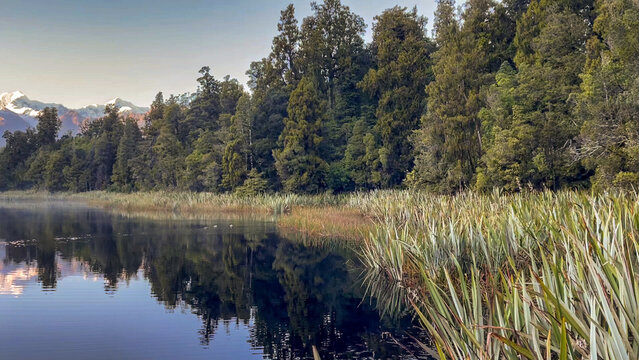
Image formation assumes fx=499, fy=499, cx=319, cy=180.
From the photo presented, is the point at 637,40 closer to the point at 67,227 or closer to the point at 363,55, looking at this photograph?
the point at 67,227

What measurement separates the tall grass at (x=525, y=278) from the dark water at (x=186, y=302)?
4.17 ft

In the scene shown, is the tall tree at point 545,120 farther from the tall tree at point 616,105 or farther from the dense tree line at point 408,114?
the tall tree at point 616,105

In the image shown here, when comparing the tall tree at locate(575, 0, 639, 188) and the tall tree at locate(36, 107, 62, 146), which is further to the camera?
the tall tree at locate(36, 107, 62, 146)

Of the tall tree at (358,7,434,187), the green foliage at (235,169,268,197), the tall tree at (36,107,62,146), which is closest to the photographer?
the tall tree at (358,7,434,187)

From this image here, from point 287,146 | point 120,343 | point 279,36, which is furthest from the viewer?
point 279,36

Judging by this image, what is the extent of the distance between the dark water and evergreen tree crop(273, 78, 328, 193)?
18.6 meters

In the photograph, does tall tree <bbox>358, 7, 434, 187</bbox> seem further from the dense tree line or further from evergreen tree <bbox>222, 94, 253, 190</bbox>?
evergreen tree <bbox>222, 94, 253, 190</bbox>

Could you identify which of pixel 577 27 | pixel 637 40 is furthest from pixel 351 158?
pixel 637 40

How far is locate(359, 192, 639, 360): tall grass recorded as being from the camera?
346 cm

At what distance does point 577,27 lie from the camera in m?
23.0

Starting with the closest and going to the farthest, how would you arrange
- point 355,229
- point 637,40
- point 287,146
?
1. point 637,40
2. point 355,229
3. point 287,146

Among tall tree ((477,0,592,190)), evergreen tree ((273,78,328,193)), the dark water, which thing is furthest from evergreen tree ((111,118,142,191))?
tall tree ((477,0,592,190))

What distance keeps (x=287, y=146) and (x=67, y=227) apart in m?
18.7

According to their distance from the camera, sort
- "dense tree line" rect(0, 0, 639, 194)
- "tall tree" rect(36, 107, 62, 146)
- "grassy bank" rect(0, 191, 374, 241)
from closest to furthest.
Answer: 1. "dense tree line" rect(0, 0, 639, 194)
2. "grassy bank" rect(0, 191, 374, 241)
3. "tall tree" rect(36, 107, 62, 146)
